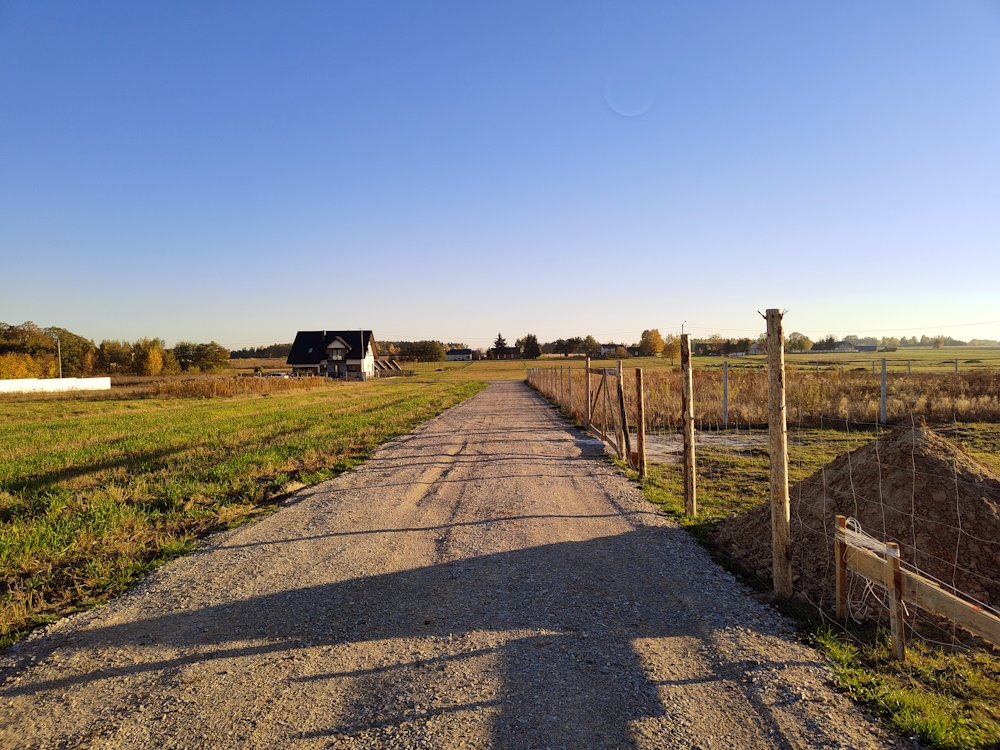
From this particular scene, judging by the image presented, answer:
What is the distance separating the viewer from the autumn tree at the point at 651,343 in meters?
118

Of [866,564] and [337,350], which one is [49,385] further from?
[866,564]

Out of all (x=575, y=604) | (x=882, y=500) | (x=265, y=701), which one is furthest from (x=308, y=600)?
(x=882, y=500)

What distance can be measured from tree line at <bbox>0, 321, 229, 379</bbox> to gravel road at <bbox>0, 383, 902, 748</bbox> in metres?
88.9

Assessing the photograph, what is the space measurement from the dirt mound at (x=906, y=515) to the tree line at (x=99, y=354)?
91.9m

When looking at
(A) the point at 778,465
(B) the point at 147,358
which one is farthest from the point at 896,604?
(B) the point at 147,358

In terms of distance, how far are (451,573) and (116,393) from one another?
43294 millimetres

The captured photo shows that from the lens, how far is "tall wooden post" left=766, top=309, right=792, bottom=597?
499 centimetres

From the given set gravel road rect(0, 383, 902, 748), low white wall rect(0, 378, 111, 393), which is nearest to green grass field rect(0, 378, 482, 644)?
gravel road rect(0, 383, 902, 748)

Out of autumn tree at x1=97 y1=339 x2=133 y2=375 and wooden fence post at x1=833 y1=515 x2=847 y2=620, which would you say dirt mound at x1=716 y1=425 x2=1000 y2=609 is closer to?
wooden fence post at x1=833 y1=515 x2=847 y2=620

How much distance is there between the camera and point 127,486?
952cm

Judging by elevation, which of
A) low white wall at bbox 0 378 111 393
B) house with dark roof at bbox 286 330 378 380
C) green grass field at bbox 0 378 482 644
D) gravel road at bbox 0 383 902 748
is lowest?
gravel road at bbox 0 383 902 748

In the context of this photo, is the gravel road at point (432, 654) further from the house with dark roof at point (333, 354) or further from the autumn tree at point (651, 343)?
the autumn tree at point (651, 343)

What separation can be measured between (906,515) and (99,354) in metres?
110

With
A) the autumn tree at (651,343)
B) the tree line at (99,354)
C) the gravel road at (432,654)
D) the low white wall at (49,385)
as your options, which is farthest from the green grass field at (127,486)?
the autumn tree at (651,343)
